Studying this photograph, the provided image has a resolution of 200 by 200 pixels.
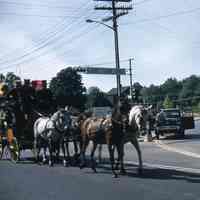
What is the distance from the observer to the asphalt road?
11031 mm

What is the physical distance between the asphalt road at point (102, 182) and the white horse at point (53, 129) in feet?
3.11

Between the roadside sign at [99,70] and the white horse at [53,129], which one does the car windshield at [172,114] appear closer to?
the roadside sign at [99,70]

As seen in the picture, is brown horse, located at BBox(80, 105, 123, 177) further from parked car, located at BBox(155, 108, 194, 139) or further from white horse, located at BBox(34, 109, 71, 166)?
parked car, located at BBox(155, 108, 194, 139)

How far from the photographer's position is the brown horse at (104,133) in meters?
14.3

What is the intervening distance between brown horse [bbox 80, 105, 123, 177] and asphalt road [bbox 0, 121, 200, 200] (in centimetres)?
70

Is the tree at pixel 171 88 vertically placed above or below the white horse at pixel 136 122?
above

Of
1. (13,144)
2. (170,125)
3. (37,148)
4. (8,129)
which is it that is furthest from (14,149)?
(170,125)

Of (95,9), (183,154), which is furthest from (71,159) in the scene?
(95,9)

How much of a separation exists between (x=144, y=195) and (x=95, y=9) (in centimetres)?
2770

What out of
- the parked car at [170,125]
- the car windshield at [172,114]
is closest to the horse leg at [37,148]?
the parked car at [170,125]

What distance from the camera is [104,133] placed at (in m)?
15.4

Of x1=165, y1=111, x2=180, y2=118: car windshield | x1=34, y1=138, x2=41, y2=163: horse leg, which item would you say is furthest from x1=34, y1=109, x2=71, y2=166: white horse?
x1=165, y1=111, x2=180, y2=118: car windshield

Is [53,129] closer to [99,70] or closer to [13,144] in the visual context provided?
[13,144]

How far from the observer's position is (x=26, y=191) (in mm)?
11938
